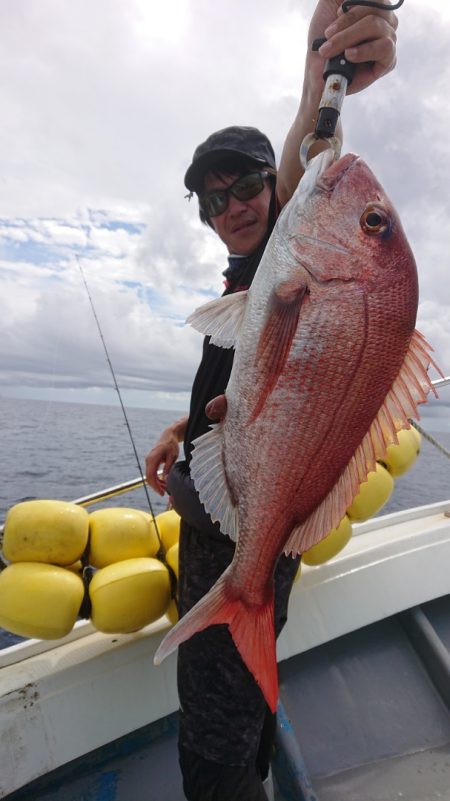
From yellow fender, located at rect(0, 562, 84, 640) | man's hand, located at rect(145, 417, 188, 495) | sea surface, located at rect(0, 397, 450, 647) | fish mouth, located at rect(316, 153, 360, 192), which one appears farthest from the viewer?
sea surface, located at rect(0, 397, 450, 647)

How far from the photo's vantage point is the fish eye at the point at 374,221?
142 cm

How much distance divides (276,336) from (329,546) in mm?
1808

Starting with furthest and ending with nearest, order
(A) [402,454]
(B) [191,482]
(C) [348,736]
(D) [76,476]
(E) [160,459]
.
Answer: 1. (D) [76,476]
2. (A) [402,454]
3. (C) [348,736]
4. (E) [160,459]
5. (B) [191,482]

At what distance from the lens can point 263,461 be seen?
1.46 metres

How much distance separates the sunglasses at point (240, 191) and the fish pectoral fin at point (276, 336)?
44.5 inches

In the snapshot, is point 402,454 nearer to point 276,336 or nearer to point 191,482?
point 191,482

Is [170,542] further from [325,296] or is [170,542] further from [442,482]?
[442,482]

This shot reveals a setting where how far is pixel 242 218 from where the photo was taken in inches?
92.4

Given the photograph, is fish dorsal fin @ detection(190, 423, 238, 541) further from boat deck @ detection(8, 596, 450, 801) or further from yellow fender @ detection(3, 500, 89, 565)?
boat deck @ detection(8, 596, 450, 801)

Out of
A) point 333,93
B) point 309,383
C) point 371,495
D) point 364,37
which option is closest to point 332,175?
point 333,93

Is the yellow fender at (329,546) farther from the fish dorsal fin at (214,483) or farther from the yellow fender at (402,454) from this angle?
the fish dorsal fin at (214,483)

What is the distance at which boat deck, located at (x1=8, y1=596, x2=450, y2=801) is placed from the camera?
2.37 meters

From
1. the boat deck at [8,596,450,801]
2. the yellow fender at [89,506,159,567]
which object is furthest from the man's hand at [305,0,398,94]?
the boat deck at [8,596,450,801]

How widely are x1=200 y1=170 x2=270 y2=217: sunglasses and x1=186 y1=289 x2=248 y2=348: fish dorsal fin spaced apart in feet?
3.21
